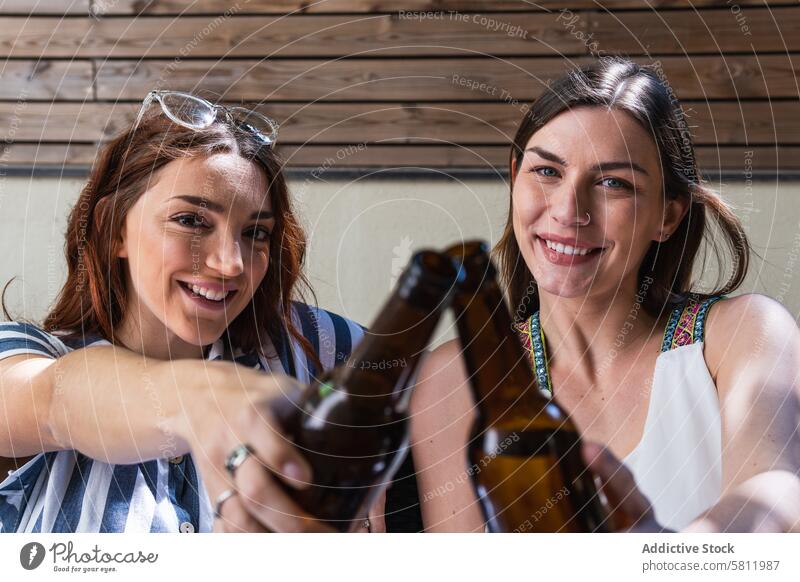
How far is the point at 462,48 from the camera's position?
0.66m

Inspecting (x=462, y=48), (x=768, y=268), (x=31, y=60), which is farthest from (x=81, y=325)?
(x=768, y=268)

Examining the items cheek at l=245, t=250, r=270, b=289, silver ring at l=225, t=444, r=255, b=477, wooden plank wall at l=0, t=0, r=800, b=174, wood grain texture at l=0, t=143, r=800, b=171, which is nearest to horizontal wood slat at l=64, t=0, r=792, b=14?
wooden plank wall at l=0, t=0, r=800, b=174

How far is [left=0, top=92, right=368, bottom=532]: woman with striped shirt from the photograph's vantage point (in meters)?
0.54

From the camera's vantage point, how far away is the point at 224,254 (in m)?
0.55

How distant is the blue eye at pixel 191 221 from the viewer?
1.82 feet

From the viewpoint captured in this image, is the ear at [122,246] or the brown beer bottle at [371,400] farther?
the ear at [122,246]

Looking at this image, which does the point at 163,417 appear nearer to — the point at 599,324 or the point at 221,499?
the point at 221,499

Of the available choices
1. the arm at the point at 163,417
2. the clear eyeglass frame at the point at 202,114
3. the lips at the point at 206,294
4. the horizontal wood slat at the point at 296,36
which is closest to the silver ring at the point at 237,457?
the arm at the point at 163,417

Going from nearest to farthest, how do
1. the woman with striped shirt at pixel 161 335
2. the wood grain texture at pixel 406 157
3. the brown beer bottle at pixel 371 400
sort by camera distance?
the brown beer bottle at pixel 371 400
the woman with striped shirt at pixel 161 335
the wood grain texture at pixel 406 157

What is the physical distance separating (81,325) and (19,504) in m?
0.13

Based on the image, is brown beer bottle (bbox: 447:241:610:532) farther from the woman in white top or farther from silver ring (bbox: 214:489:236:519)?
silver ring (bbox: 214:489:236:519)

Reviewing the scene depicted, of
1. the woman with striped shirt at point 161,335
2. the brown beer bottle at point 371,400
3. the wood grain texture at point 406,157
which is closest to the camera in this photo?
the brown beer bottle at point 371,400

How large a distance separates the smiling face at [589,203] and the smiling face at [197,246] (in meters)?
0.17

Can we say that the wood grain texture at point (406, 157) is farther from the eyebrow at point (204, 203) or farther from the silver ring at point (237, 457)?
the silver ring at point (237, 457)
